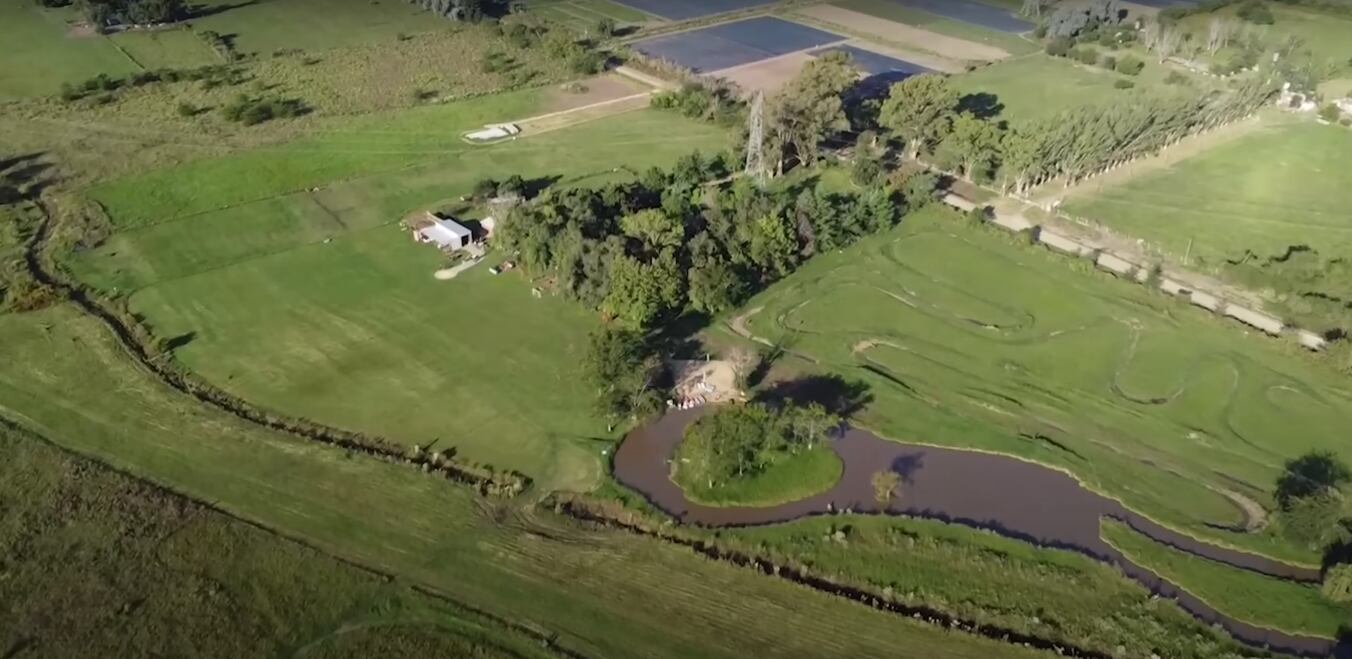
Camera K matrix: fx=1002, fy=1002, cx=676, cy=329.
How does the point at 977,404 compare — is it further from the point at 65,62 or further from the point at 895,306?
the point at 65,62

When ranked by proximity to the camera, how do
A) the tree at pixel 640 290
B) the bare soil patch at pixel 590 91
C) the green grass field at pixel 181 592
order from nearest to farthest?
the green grass field at pixel 181 592 → the tree at pixel 640 290 → the bare soil patch at pixel 590 91

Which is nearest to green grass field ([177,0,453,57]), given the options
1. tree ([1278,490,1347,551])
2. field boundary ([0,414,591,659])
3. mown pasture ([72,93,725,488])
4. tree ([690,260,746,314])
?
mown pasture ([72,93,725,488])

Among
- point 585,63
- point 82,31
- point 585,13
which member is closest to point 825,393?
point 585,63

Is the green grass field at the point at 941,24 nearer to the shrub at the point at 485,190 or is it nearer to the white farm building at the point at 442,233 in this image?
the shrub at the point at 485,190

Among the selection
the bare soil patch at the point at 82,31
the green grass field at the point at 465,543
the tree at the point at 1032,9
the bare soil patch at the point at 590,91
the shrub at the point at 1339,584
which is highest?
the tree at the point at 1032,9

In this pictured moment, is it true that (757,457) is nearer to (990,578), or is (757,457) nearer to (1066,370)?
(990,578)

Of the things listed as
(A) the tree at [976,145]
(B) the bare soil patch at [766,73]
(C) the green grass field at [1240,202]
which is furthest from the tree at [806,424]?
(B) the bare soil patch at [766,73]

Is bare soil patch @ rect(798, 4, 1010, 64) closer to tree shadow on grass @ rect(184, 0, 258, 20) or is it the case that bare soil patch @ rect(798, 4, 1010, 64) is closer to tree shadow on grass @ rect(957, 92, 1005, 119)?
tree shadow on grass @ rect(957, 92, 1005, 119)
